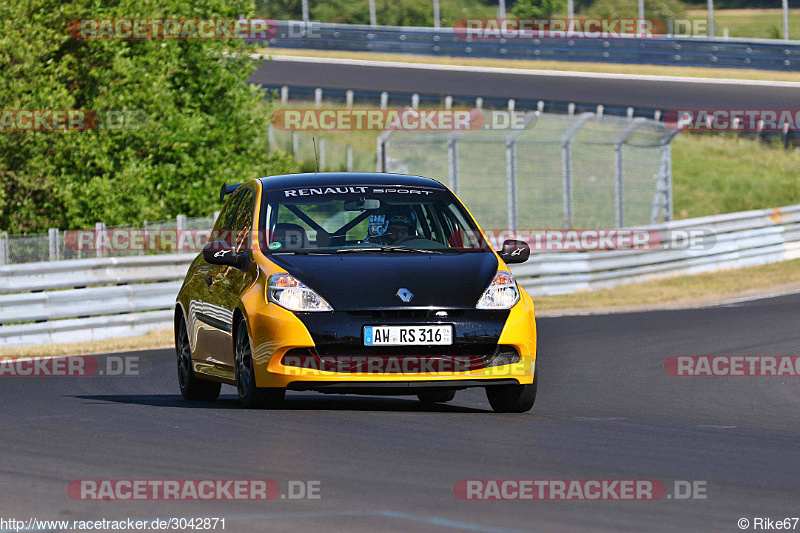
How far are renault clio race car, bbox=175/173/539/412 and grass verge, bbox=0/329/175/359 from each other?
6.98m

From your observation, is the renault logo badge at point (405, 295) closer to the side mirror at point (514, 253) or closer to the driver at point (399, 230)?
the driver at point (399, 230)

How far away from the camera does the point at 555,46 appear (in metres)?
50.8

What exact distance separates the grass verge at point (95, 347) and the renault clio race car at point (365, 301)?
698 centimetres

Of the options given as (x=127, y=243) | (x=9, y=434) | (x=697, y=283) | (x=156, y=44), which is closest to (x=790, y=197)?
(x=697, y=283)

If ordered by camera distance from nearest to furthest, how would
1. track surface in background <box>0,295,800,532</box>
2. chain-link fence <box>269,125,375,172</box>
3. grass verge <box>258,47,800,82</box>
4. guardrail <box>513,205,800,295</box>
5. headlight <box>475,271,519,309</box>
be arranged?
track surface in background <box>0,295,800,532</box> < headlight <box>475,271,519,309</box> < guardrail <box>513,205,800,295</box> < chain-link fence <box>269,125,375,172</box> < grass verge <box>258,47,800,82</box>

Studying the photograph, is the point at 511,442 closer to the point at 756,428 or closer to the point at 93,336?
the point at 756,428

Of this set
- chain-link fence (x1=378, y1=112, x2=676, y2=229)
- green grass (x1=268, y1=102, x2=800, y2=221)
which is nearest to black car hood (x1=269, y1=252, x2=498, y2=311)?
chain-link fence (x1=378, y1=112, x2=676, y2=229)

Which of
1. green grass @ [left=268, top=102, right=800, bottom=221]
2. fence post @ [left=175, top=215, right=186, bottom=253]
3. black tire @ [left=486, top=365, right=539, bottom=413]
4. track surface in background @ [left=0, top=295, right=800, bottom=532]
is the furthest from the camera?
green grass @ [left=268, top=102, right=800, bottom=221]

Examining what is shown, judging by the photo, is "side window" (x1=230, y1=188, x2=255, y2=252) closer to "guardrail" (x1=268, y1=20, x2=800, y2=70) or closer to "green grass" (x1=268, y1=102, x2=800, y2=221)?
"green grass" (x1=268, y1=102, x2=800, y2=221)

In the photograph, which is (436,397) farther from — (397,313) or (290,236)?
(397,313)

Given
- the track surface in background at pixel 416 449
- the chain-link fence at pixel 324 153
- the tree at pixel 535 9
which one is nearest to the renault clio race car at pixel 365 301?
the track surface in background at pixel 416 449

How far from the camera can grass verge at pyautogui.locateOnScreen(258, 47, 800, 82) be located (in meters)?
47.4

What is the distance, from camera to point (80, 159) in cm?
2555

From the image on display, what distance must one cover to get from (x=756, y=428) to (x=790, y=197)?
31.7m
